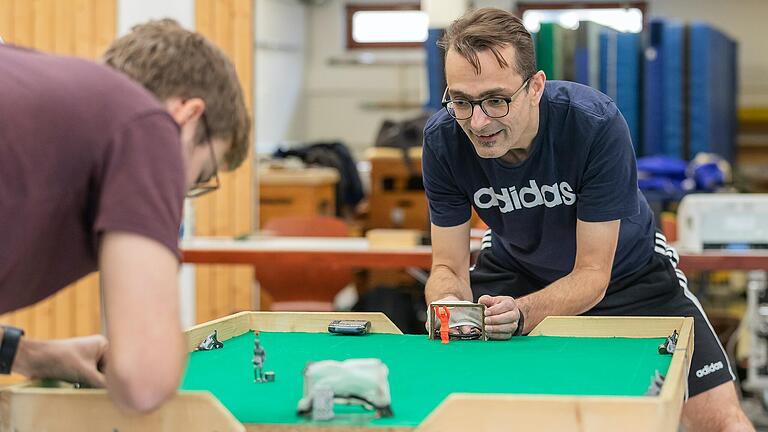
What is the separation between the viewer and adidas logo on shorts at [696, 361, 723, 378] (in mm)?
3127

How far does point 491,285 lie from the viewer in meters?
3.48

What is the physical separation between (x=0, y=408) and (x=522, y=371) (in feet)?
3.30

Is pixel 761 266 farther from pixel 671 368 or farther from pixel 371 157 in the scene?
pixel 371 157

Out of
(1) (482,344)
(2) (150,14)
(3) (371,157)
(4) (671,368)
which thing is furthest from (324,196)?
(4) (671,368)

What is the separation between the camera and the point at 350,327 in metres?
2.80

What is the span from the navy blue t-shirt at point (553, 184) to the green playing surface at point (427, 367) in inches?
18.5

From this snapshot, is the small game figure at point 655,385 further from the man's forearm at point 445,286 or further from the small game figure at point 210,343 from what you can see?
the man's forearm at point 445,286

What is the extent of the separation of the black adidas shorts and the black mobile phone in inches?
27.6

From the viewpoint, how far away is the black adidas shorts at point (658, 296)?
313 centimetres

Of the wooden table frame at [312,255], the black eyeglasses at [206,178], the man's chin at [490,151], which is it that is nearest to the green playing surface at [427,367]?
the black eyeglasses at [206,178]

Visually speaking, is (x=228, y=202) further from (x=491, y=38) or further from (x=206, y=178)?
(x=206, y=178)

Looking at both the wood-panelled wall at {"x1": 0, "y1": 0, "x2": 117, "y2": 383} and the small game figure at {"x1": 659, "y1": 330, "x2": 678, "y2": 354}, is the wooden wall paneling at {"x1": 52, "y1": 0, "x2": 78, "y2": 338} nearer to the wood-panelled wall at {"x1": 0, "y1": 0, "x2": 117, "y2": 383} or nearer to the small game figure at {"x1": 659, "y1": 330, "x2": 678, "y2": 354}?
the wood-panelled wall at {"x1": 0, "y1": 0, "x2": 117, "y2": 383}

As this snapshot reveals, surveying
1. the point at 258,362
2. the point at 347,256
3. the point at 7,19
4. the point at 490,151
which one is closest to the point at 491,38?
the point at 490,151

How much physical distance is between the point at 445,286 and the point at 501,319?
1.67ft
